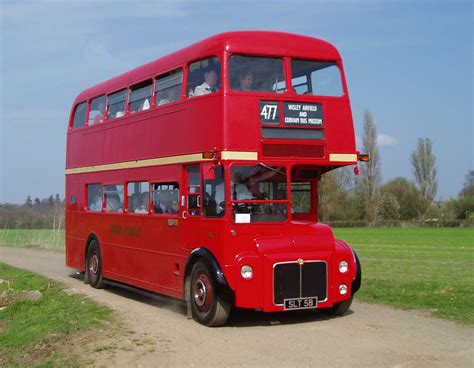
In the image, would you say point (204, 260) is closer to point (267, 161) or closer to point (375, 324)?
point (267, 161)

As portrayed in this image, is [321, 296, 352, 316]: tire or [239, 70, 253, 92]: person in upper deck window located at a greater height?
[239, 70, 253, 92]: person in upper deck window

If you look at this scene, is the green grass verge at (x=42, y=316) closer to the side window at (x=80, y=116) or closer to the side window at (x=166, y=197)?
the side window at (x=166, y=197)

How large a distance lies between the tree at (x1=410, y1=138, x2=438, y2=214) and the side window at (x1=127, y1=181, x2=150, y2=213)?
267 ft

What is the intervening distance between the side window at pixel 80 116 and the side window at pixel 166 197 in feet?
16.5

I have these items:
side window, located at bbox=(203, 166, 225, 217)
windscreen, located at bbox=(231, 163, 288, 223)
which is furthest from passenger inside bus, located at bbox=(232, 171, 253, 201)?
side window, located at bbox=(203, 166, 225, 217)

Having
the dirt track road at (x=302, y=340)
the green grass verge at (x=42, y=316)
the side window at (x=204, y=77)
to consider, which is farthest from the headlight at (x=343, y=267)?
the green grass verge at (x=42, y=316)

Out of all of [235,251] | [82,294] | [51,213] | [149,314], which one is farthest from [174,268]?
[51,213]

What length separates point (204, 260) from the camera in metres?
11.4

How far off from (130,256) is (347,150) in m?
5.57

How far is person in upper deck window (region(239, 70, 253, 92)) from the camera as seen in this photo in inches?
440

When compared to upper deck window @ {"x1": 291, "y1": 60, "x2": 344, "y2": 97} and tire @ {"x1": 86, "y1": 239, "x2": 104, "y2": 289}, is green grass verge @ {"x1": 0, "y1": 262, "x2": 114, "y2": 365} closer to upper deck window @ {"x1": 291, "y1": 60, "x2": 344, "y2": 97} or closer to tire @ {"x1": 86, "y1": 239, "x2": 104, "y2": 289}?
tire @ {"x1": 86, "y1": 239, "x2": 104, "y2": 289}

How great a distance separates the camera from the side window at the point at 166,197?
12.8 metres

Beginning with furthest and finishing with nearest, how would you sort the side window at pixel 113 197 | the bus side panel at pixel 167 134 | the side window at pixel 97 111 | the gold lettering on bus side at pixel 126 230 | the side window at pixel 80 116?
the side window at pixel 80 116
the side window at pixel 97 111
the side window at pixel 113 197
the gold lettering on bus side at pixel 126 230
the bus side panel at pixel 167 134

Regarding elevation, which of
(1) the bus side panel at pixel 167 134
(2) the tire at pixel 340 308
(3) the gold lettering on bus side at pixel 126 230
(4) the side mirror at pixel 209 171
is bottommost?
(2) the tire at pixel 340 308
